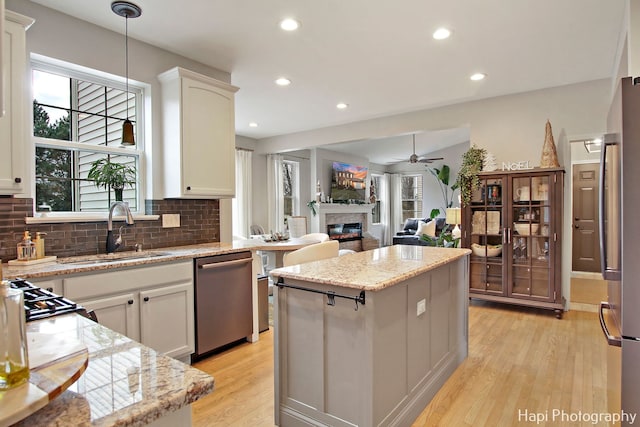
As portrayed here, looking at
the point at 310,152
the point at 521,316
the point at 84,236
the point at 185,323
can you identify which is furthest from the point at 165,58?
the point at 310,152

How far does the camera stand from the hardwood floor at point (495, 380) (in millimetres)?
2205

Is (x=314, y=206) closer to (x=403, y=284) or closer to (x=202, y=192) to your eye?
(x=202, y=192)

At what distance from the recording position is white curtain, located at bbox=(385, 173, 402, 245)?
37.8 feet

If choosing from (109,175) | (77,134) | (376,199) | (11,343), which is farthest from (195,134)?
(376,199)

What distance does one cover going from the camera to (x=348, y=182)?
9211 millimetres

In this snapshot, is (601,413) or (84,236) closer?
(601,413)

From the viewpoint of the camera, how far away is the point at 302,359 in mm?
1972

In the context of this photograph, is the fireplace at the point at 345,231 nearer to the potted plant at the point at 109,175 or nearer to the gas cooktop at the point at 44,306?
the potted plant at the point at 109,175

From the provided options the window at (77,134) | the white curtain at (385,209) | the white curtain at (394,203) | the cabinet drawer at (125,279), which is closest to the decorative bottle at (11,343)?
the cabinet drawer at (125,279)

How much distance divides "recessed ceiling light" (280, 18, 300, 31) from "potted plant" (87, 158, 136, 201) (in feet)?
5.66

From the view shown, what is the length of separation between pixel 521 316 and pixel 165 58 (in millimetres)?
4583

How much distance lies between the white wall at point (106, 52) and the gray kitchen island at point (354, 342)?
190 cm

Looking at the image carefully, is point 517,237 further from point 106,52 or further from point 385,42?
point 106,52

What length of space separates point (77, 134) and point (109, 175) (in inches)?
15.6
